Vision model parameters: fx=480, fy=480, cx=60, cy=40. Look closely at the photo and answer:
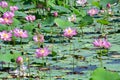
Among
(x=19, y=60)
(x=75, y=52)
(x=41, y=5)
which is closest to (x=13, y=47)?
(x=75, y=52)

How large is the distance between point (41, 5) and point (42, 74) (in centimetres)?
283

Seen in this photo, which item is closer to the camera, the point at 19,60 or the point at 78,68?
the point at 19,60

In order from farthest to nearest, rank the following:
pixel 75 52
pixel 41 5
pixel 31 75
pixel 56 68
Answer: pixel 41 5
pixel 75 52
pixel 56 68
pixel 31 75

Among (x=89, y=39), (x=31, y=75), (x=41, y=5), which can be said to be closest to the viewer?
(x=31, y=75)

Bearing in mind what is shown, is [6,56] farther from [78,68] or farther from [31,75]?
[78,68]

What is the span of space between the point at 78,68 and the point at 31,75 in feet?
1.29

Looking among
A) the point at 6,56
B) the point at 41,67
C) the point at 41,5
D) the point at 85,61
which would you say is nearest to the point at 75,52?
the point at 85,61

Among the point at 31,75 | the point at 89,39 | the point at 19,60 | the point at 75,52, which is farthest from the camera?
the point at 89,39

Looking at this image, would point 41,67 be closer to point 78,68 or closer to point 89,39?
point 78,68

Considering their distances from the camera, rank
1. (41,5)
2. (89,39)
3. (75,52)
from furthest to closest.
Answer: (41,5), (89,39), (75,52)

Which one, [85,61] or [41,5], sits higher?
[41,5]

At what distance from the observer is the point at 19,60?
2738mm

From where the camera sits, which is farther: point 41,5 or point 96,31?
point 41,5

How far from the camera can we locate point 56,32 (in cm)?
480
